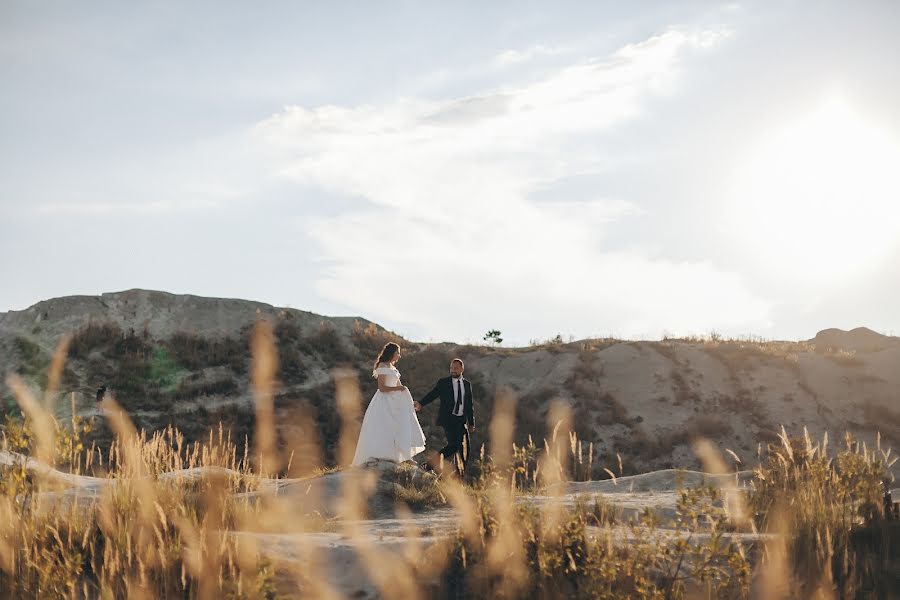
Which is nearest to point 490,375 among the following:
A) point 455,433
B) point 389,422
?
point 455,433

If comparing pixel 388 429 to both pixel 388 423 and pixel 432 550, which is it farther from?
pixel 432 550

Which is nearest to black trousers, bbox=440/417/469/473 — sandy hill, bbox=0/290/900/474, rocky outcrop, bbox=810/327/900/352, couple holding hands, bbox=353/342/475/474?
couple holding hands, bbox=353/342/475/474

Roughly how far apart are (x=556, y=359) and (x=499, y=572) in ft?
84.9

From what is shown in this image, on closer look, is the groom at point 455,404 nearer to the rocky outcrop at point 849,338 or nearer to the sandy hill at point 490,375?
the sandy hill at point 490,375

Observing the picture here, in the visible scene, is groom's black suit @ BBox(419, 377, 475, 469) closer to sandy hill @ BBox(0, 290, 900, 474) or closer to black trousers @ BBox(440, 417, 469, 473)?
black trousers @ BBox(440, 417, 469, 473)

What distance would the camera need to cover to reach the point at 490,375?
100 ft

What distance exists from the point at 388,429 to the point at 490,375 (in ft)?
59.0

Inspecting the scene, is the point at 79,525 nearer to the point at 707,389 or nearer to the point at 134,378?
the point at 134,378

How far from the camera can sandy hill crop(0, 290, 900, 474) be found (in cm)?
2586

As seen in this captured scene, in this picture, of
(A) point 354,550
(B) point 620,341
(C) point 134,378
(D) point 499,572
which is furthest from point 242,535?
(B) point 620,341

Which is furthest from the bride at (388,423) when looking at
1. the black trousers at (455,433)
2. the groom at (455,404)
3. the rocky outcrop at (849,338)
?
the rocky outcrop at (849,338)

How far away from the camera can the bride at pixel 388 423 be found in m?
12.7

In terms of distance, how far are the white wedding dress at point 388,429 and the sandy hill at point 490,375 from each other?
1243 cm

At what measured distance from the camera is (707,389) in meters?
28.5
